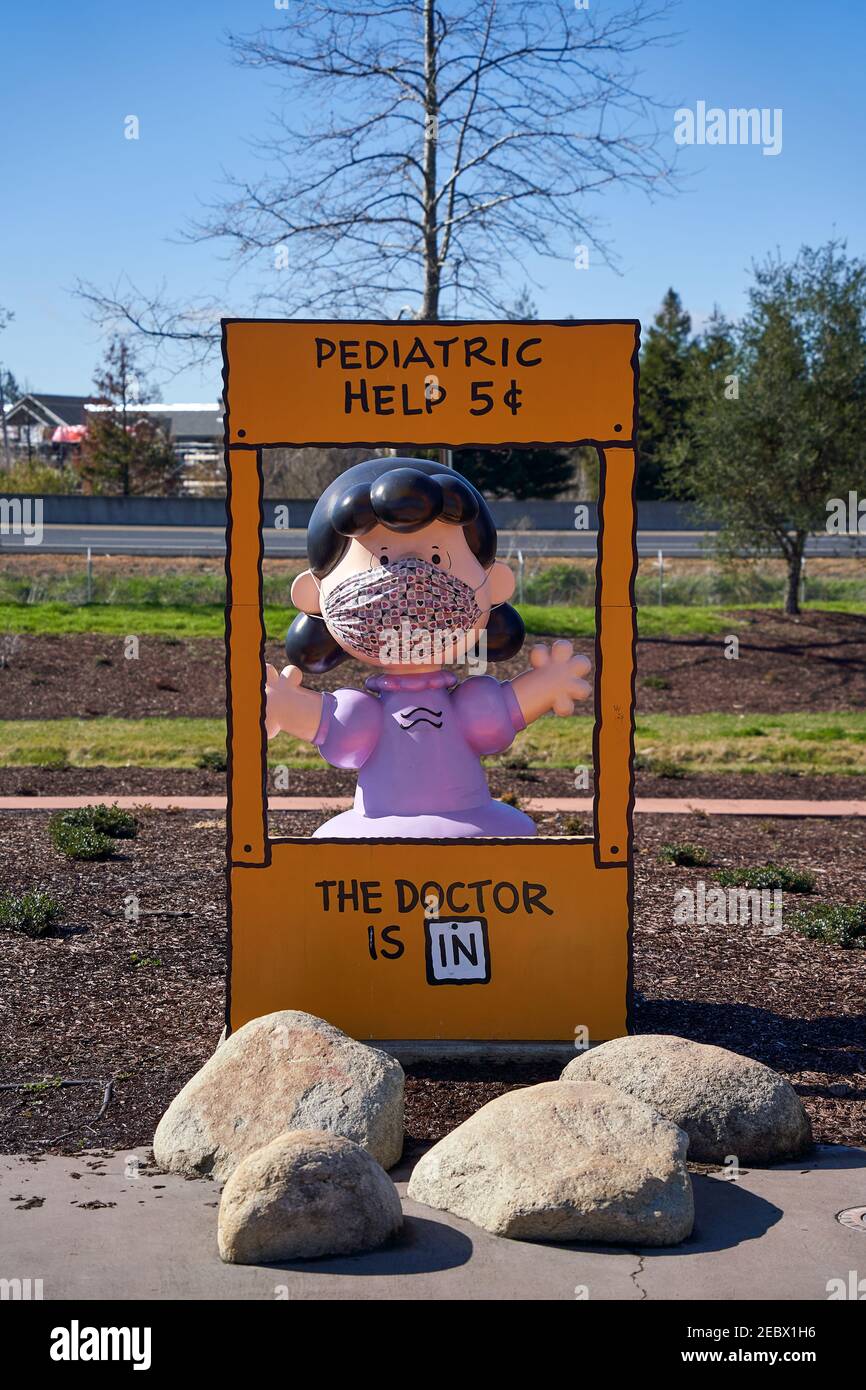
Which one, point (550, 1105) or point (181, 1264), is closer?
point (181, 1264)

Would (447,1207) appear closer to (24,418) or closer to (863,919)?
(863,919)

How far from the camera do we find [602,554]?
5.71 metres

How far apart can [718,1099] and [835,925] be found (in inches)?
121

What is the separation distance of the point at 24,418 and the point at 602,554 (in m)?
63.8

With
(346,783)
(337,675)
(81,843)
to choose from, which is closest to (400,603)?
(81,843)

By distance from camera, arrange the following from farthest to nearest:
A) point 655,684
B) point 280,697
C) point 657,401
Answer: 1. point 657,401
2. point 655,684
3. point 280,697

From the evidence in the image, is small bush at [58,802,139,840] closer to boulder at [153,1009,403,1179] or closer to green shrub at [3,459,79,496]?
boulder at [153,1009,403,1179]

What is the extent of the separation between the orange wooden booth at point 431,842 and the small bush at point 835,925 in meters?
2.25

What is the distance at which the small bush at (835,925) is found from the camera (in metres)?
7.61

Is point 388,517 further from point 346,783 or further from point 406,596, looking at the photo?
point 346,783

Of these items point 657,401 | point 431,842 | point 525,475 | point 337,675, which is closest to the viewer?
point 431,842

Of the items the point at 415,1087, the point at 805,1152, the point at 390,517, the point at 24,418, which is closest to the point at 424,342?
the point at 390,517

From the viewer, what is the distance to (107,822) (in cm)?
984

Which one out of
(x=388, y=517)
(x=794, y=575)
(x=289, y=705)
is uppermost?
(x=388, y=517)
